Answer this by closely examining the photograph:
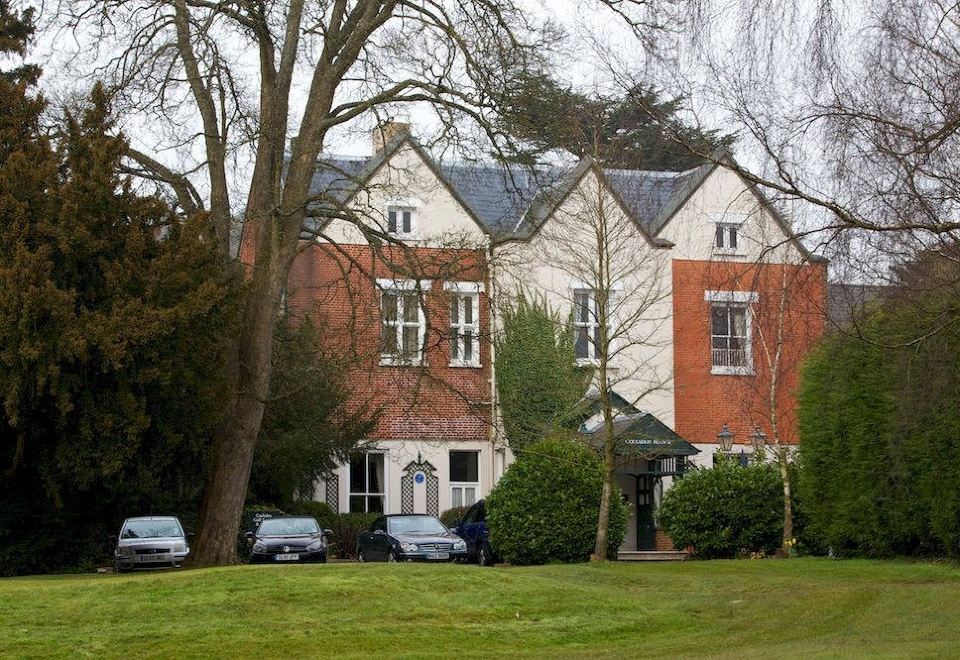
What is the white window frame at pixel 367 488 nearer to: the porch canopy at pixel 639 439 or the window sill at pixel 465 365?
the window sill at pixel 465 365

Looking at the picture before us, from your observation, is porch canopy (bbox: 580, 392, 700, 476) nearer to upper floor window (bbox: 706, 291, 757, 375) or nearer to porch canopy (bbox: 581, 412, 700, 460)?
porch canopy (bbox: 581, 412, 700, 460)

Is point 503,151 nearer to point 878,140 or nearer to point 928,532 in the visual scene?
point 928,532

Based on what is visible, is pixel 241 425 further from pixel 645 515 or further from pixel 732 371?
pixel 732 371

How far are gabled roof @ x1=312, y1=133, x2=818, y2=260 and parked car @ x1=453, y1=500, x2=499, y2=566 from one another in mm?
6683

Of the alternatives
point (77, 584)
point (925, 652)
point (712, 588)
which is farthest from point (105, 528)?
point (925, 652)

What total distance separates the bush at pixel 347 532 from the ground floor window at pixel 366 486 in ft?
6.34

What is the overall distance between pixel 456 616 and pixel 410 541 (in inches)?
486

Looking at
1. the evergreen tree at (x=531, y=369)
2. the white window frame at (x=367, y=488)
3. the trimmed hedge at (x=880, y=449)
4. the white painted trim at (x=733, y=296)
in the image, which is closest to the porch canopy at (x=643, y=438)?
the evergreen tree at (x=531, y=369)

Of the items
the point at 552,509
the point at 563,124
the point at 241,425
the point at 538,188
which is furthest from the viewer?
the point at 552,509

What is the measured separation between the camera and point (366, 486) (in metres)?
39.3

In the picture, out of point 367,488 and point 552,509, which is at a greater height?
point 367,488

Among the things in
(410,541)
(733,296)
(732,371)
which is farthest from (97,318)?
(732,371)

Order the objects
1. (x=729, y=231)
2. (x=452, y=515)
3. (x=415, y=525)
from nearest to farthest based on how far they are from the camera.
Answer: (x=729, y=231) → (x=415, y=525) → (x=452, y=515)

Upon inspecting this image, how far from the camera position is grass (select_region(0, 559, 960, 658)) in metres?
15.3
